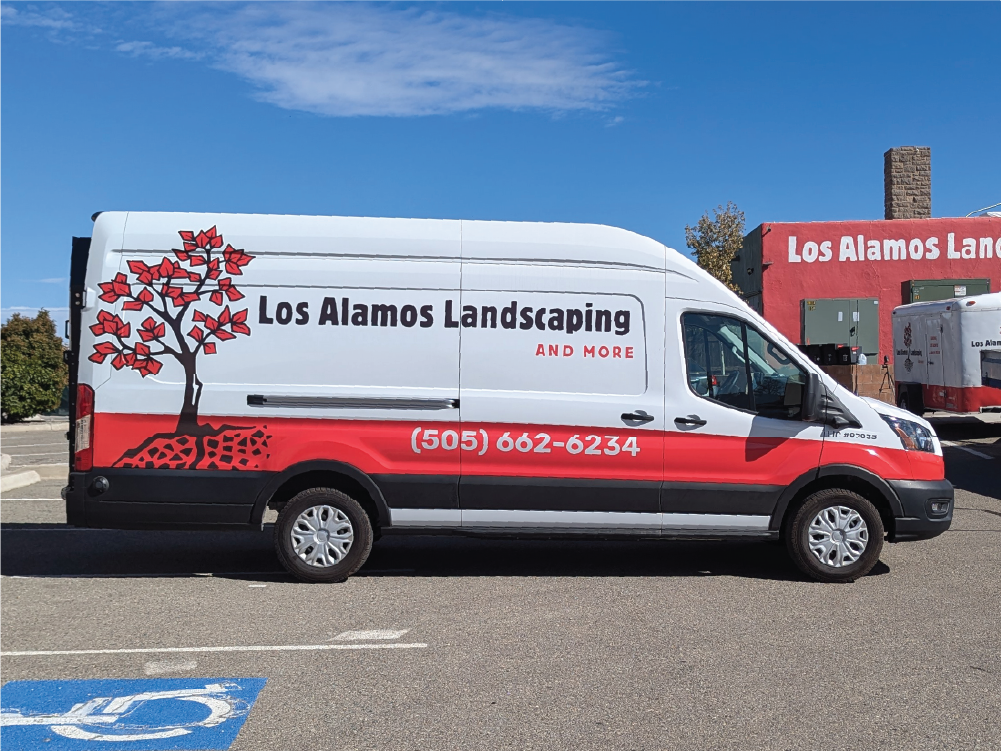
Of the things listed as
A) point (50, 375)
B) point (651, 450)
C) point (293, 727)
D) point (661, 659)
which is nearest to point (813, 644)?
point (661, 659)

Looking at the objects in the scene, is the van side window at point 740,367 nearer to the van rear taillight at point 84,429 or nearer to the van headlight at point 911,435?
the van headlight at point 911,435

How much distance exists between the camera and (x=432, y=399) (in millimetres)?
7199

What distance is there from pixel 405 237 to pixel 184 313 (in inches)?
67.1

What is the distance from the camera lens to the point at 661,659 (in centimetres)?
543

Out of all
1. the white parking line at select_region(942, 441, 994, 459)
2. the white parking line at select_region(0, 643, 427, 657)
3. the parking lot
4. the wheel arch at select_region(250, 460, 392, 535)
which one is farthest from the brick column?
the white parking line at select_region(0, 643, 427, 657)

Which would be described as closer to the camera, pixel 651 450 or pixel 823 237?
pixel 651 450

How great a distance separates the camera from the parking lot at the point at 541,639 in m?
4.47

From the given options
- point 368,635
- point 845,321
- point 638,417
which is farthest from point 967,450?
point 368,635

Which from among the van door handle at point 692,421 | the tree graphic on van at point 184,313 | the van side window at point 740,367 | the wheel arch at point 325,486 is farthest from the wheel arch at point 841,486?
the tree graphic on van at point 184,313

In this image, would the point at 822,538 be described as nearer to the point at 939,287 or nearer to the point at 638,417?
the point at 638,417

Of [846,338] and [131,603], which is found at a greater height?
[846,338]

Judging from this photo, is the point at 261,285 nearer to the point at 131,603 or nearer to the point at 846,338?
the point at 131,603

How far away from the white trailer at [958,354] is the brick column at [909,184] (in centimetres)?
1234

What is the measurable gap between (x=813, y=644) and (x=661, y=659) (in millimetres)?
970
